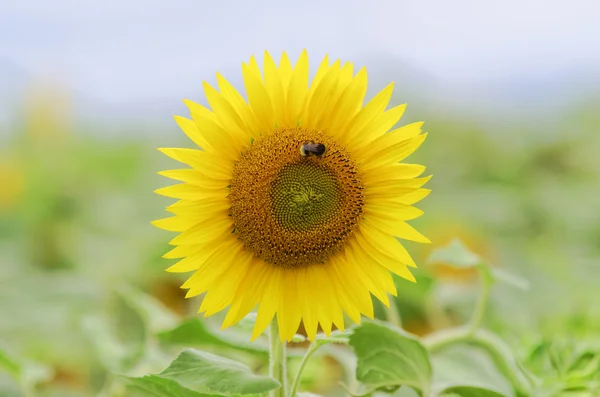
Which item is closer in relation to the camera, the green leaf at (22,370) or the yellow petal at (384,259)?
the yellow petal at (384,259)

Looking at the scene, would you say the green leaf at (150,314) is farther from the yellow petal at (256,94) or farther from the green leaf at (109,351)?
the yellow petal at (256,94)

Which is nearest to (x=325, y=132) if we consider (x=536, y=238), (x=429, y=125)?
(x=536, y=238)

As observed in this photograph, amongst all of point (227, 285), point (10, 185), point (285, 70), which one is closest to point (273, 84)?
point (285, 70)

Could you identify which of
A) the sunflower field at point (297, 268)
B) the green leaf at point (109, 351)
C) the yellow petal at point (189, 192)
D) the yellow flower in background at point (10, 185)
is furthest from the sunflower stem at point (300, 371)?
the yellow flower in background at point (10, 185)

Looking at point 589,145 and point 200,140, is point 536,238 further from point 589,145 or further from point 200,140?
point 200,140

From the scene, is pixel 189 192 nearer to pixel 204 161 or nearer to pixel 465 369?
pixel 204 161

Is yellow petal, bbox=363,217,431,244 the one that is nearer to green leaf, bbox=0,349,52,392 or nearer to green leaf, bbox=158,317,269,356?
green leaf, bbox=158,317,269,356

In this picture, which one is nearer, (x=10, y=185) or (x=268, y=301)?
(x=268, y=301)
